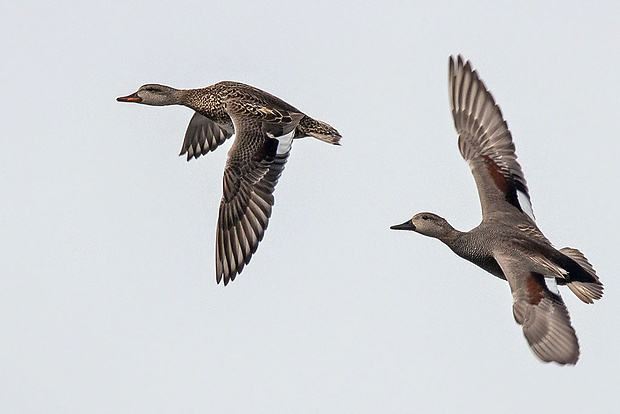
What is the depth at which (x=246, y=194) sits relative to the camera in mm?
16828

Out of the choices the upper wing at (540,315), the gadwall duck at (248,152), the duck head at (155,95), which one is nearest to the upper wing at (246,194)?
the gadwall duck at (248,152)

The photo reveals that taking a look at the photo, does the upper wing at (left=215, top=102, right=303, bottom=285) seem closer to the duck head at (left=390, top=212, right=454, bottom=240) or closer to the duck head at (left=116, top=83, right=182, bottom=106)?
the duck head at (left=390, top=212, right=454, bottom=240)

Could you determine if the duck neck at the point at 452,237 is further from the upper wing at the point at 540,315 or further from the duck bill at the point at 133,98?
the duck bill at the point at 133,98

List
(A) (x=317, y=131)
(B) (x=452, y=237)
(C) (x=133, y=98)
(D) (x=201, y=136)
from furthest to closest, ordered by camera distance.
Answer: (D) (x=201, y=136) < (C) (x=133, y=98) < (A) (x=317, y=131) < (B) (x=452, y=237)

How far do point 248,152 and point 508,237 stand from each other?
130 inches

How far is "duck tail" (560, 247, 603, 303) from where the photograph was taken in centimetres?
1605

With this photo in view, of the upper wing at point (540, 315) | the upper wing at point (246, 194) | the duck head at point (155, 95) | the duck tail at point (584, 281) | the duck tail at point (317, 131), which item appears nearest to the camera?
the upper wing at point (540, 315)

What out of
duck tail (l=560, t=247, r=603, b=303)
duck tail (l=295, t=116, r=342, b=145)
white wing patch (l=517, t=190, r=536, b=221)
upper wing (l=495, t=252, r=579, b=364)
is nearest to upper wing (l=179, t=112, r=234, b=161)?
duck tail (l=295, t=116, r=342, b=145)

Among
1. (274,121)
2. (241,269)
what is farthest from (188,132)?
(241,269)

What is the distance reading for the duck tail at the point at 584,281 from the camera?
16.0 meters

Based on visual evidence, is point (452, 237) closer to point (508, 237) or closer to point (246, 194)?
point (508, 237)

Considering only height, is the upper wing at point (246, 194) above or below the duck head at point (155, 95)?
below

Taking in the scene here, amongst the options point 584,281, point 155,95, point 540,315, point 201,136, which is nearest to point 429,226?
point 584,281

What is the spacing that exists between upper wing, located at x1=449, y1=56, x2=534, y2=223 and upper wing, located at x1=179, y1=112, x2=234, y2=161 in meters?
3.93
